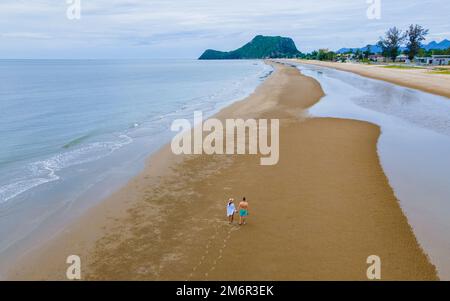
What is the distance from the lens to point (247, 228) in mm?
13836

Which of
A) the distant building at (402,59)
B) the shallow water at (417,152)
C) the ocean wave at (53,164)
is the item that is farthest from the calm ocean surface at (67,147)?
the distant building at (402,59)

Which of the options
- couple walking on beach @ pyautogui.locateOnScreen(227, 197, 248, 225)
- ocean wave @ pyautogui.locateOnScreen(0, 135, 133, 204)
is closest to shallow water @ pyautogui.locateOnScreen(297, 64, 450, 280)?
couple walking on beach @ pyautogui.locateOnScreen(227, 197, 248, 225)

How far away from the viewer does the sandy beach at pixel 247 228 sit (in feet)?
37.7

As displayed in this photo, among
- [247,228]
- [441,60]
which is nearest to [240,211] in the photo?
[247,228]

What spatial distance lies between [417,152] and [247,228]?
15888mm

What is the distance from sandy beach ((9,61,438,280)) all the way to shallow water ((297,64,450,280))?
643 millimetres

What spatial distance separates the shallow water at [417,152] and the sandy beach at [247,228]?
25.3 inches

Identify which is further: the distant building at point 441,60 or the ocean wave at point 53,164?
the distant building at point 441,60

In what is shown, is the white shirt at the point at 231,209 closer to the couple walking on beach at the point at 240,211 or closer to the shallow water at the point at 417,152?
the couple walking on beach at the point at 240,211

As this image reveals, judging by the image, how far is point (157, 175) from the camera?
20.3m

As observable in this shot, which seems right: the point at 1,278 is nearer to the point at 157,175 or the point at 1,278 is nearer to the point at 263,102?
the point at 157,175

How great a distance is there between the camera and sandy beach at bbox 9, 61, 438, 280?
11484 mm
